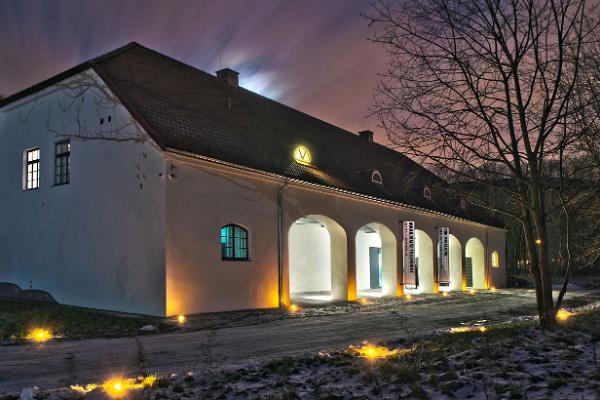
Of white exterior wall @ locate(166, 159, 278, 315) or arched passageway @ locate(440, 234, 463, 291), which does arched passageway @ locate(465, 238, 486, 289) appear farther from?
white exterior wall @ locate(166, 159, 278, 315)

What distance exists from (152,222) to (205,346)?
5637 mm

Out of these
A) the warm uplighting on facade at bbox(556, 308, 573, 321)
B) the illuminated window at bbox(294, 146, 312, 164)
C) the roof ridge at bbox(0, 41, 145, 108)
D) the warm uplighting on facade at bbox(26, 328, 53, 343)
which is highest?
the roof ridge at bbox(0, 41, 145, 108)

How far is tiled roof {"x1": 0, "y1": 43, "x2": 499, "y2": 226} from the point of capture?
605 inches

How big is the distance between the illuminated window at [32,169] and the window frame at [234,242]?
22.6ft

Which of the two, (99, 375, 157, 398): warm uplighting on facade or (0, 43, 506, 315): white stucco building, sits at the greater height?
(0, 43, 506, 315): white stucco building

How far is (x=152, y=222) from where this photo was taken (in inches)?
573

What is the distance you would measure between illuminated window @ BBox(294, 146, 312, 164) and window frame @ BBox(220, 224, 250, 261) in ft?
14.3

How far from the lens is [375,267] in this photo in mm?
31938

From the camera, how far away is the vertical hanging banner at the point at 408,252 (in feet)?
80.7

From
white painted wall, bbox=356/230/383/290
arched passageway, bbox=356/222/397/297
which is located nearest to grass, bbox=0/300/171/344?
arched passageway, bbox=356/222/397/297

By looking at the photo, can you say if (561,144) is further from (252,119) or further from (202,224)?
(252,119)

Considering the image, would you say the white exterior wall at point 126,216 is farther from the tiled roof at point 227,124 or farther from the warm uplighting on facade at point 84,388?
the warm uplighting on facade at point 84,388

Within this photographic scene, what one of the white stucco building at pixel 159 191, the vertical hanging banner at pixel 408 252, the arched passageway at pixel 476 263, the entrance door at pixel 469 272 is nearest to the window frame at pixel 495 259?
the entrance door at pixel 469 272

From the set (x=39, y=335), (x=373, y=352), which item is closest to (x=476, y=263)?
(x=373, y=352)
